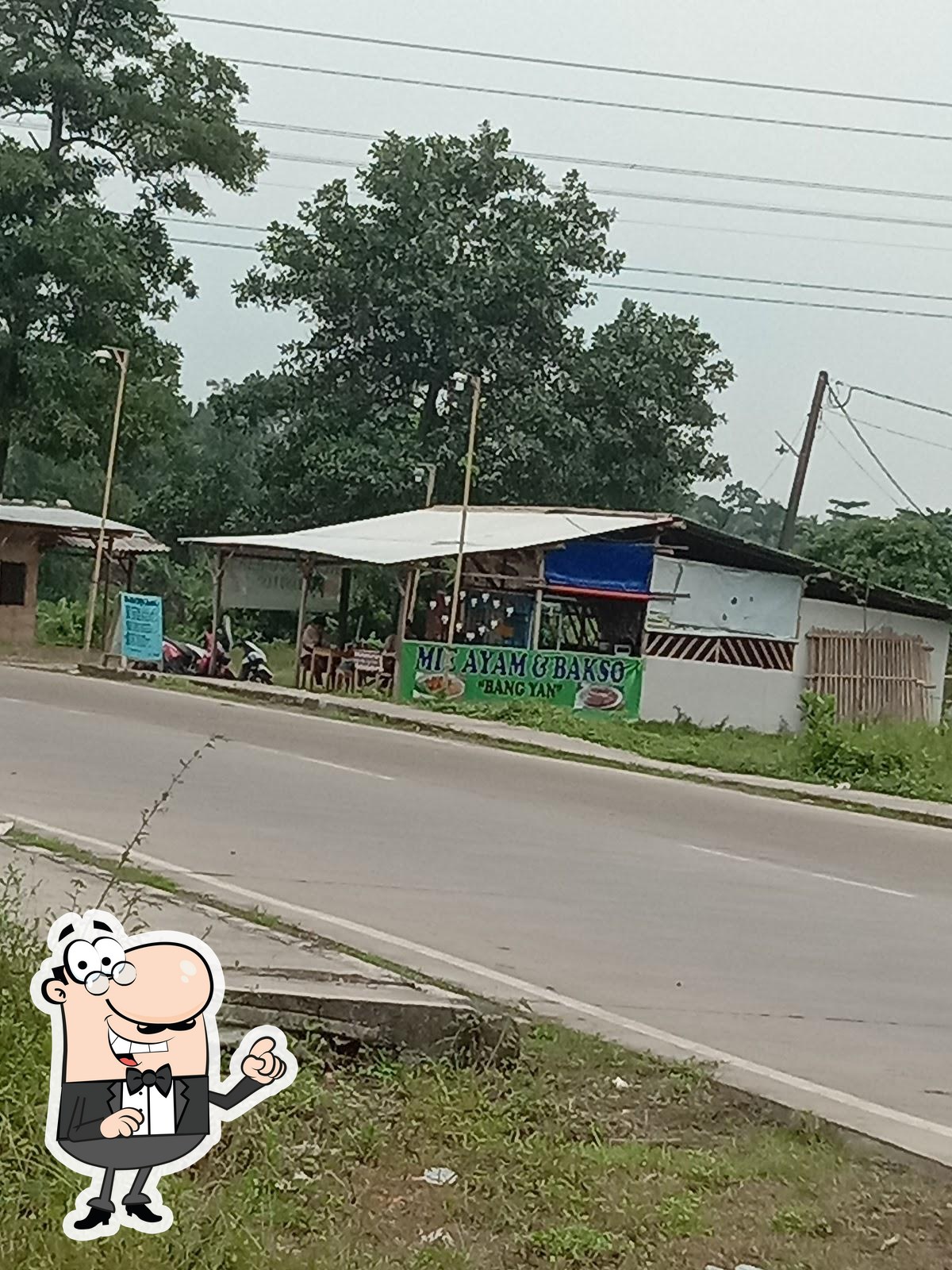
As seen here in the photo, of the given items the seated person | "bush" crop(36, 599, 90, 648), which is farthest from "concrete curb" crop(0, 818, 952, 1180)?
"bush" crop(36, 599, 90, 648)

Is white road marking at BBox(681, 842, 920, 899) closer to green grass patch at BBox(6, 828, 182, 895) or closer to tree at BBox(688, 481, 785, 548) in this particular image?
green grass patch at BBox(6, 828, 182, 895)

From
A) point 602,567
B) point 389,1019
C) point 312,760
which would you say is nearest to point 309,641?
point 602,567

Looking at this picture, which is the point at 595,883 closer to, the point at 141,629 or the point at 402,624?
the point at 402,624

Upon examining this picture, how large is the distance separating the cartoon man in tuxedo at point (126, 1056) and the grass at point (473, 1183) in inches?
28.7

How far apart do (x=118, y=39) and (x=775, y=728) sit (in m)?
23.1

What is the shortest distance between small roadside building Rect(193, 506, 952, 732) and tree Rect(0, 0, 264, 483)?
8.86m

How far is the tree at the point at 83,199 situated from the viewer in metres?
41.1

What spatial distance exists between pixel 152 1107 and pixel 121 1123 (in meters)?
0.06

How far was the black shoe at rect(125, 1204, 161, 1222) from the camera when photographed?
318 cm

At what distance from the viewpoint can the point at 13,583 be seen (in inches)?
1599

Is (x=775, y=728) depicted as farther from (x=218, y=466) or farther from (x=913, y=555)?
(x=218, y=466)

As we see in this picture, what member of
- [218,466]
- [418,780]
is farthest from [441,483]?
[418,780]

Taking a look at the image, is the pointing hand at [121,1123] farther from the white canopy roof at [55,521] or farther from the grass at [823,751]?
the white canopy roof at [55,521]

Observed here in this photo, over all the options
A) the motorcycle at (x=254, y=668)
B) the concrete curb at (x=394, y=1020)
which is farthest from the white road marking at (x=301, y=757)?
the concrete curb at (x=394, y=1020)
